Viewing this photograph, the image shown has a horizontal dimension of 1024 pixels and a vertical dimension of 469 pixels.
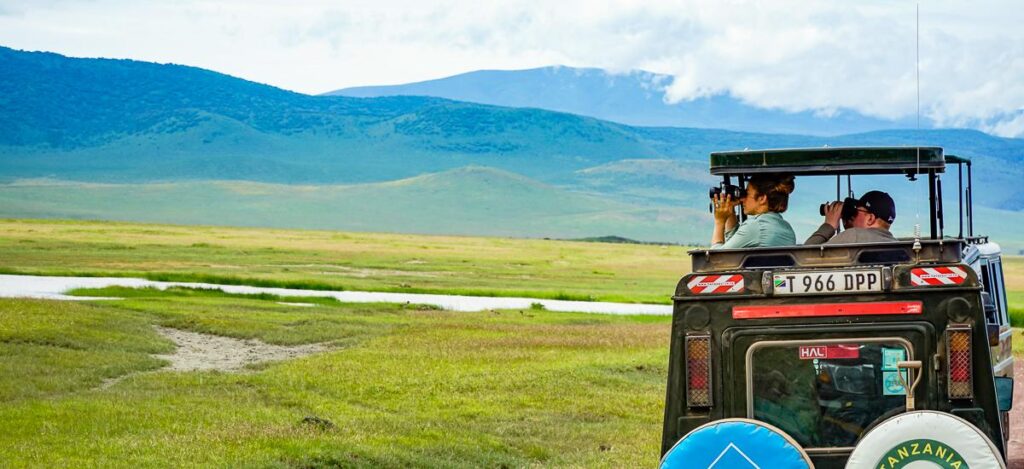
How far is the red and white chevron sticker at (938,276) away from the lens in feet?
35.4

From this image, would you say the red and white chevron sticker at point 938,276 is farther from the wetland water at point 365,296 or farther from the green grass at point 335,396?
the wetland water at point 365,296

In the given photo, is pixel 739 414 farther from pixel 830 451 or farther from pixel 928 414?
pixel 928 414

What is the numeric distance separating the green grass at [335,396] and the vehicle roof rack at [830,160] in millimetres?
4912

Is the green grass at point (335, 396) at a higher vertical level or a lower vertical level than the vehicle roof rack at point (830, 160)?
lower

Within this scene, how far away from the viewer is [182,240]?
125125mm

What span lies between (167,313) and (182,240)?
90.2m

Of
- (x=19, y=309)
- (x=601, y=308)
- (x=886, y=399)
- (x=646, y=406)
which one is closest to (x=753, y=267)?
(x=886, y=399)

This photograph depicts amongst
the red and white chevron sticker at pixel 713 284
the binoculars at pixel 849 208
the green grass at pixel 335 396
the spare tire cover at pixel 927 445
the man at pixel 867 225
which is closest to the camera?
the spare tire cover at pixel 927 445

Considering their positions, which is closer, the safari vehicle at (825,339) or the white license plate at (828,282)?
the safari vehicle at (825,339)

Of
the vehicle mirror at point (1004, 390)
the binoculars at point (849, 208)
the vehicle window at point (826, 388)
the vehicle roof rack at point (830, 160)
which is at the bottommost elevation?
the vehicle mirror at point (1004, 390)

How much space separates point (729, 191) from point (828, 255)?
1.54 metres

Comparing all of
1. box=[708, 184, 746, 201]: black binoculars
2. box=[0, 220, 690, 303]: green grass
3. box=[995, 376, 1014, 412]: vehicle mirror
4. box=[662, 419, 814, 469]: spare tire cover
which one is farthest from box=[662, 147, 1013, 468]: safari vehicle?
box=[0, 220, 690, 303]: green grass

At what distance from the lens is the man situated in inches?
476

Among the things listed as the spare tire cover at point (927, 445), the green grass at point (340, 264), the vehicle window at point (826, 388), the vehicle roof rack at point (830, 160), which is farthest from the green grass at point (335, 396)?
the green grass at point (340, 264)
